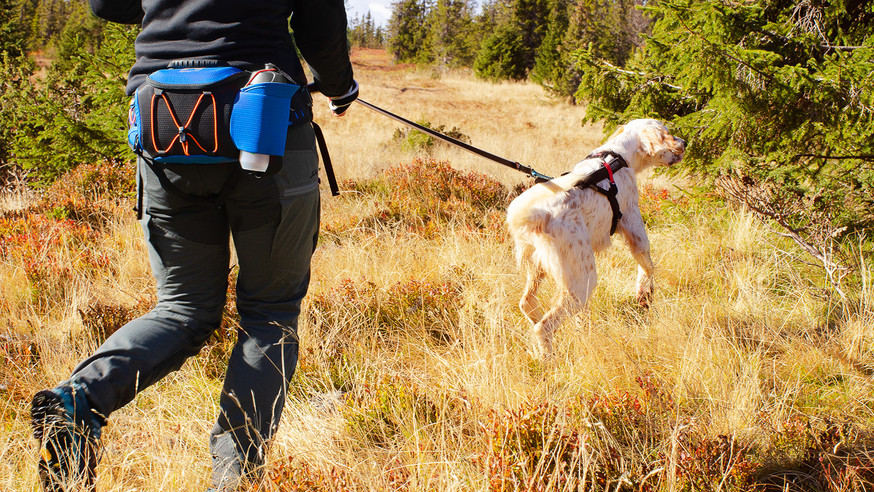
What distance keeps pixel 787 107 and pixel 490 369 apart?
10.0 ft

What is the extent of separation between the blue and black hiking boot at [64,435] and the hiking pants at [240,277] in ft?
0.36

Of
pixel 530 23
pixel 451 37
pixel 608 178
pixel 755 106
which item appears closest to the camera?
pixel 608 178

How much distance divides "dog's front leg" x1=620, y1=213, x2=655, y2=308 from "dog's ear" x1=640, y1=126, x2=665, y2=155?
0.45m

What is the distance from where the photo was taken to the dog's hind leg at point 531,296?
116 inches

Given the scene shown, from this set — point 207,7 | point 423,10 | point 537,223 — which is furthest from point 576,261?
point 423,10

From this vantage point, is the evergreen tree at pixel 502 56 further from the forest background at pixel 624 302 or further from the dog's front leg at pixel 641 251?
the dog's front leg at pixel 641 251

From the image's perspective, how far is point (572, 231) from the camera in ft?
9.07

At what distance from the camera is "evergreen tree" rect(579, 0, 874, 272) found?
346 centimetres

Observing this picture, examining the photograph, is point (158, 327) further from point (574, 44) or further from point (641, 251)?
point (574, 44)

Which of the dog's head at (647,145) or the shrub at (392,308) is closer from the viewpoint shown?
the shrub at (392,308)

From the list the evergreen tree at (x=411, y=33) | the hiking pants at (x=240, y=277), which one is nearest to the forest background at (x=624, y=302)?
the hiking pants at (x=240, y=277)

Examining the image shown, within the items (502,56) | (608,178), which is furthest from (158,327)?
(502,56)

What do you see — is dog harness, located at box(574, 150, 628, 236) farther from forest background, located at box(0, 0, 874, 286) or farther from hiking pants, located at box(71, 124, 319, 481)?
hiking pants, located at box(71, 124, 319, 481)

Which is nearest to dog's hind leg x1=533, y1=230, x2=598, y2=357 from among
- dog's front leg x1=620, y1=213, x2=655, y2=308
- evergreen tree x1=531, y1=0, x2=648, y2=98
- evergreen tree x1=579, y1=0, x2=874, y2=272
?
dog's front leg x1=620, y1=213, x2=655, y2=308
